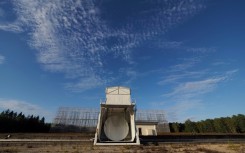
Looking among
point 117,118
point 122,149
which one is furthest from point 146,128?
point 122,149

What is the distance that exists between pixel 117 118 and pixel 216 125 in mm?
63962

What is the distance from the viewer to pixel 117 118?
22.4m

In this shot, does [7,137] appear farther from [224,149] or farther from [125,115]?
[224,149]

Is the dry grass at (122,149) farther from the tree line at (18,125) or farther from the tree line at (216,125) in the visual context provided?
the tree line at (216,125)

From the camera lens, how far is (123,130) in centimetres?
2188

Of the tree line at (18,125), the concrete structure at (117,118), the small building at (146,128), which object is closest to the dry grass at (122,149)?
the concrete structure at (117,118)

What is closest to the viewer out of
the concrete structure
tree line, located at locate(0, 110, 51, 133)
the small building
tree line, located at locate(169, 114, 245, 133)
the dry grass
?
the dry grass

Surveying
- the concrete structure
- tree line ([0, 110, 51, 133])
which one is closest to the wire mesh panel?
tree line ([0, 110, 51, 133])

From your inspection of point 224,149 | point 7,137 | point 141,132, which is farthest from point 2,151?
point 141,132

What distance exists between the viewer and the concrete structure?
21547 mm

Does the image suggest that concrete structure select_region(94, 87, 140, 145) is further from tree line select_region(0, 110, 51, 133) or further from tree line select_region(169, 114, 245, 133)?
tree line select_region(169, 114, 245, 133)

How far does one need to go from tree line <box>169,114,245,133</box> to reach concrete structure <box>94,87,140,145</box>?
59133 millimetres

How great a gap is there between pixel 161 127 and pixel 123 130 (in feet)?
121

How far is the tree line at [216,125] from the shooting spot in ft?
220
